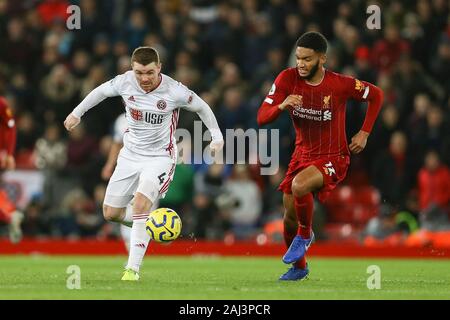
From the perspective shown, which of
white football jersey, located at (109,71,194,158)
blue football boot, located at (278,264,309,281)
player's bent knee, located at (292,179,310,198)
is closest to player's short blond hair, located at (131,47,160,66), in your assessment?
white football jersey, located at (109,71,194,158)

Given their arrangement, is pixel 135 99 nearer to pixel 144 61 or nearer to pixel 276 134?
pixel 144 61

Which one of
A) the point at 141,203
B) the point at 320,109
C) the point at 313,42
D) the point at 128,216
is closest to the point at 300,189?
the point at 320,109

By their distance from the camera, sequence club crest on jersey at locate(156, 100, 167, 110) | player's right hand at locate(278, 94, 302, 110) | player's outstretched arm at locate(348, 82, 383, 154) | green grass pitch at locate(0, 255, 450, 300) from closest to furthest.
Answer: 1. green grass pitch at locate(0, 255, 450, 300)
2. player's right hand at locate(278, 94, 302, 110)
3. player's outstretched arm at locate(348, 82, 383, 154)
4. club crest on jersey at locate(156, 100, 167, 110)

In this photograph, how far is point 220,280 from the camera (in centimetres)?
1226

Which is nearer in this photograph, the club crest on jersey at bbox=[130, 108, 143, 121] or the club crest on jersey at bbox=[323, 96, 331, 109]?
the club crest on jersey at bbox=[323, 96, 331, 109]

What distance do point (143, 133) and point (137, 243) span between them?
1256mm

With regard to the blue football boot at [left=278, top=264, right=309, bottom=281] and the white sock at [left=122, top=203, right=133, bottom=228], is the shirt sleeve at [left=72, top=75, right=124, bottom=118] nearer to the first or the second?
the white sock at [left=122, top=203, right=133, bottom=228]

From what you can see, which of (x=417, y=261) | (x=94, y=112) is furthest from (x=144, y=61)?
(x=94, y=112)

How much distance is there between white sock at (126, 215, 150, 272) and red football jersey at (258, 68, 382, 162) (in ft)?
5.81

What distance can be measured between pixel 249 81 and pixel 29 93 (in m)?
3.98

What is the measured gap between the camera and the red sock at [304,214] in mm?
11523

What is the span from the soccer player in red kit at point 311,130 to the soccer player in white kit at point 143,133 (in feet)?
2.81

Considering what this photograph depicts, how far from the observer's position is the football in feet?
37.2

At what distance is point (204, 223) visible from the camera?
19297 millimetres
